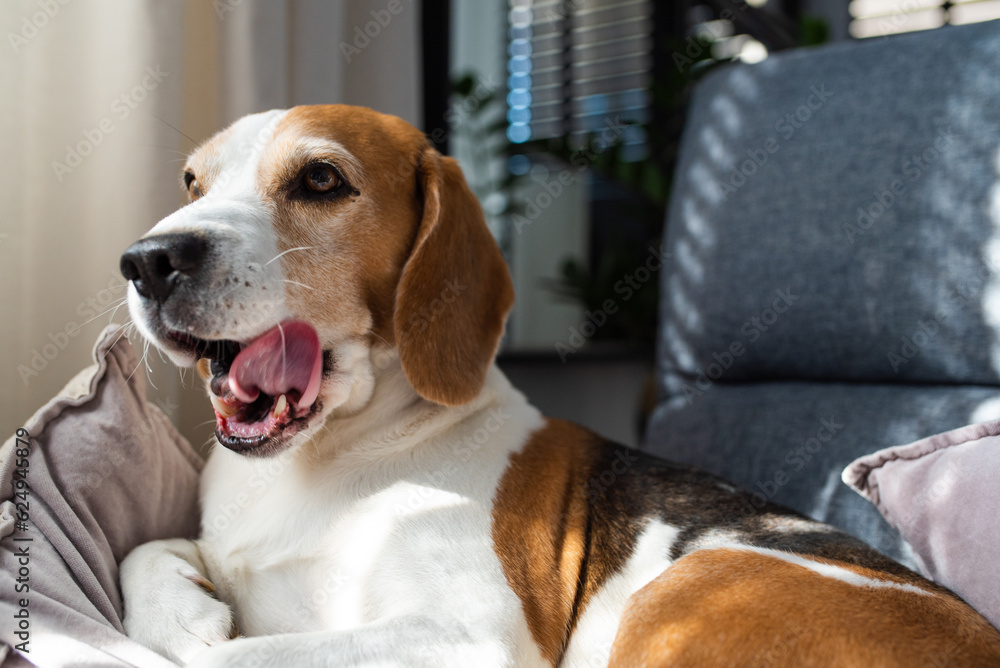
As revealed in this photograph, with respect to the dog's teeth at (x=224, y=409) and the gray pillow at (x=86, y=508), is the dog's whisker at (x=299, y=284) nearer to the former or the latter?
the dog's teeth at (x=224, y=409)

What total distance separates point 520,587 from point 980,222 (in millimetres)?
1651

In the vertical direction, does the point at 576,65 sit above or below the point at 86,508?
above

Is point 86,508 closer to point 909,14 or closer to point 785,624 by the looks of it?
point 785,624

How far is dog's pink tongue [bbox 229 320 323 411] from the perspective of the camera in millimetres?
1288

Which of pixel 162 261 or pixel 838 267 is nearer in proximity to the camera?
pixel 162 261

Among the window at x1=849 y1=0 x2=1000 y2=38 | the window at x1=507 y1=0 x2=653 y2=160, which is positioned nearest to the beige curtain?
the window at x1=507 y1=0 x2=653 y2=160

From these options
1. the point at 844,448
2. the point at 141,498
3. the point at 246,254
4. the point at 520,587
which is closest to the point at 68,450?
the point at 141,498

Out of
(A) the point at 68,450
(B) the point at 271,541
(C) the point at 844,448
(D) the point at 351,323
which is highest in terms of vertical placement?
(D) the point at 351,323

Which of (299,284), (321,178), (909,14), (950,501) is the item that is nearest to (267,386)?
(299,284)

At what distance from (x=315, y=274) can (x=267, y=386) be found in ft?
0.83

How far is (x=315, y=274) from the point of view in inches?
56.2

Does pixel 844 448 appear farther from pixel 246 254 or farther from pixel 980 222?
pixel 246 254

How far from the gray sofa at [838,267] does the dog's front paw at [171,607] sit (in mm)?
1588

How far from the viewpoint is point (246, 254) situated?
1.30 metres
